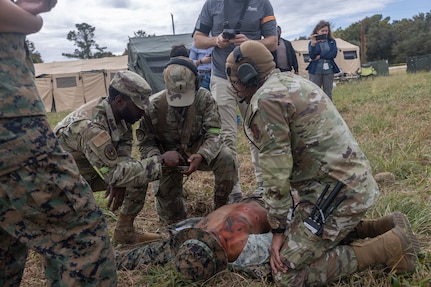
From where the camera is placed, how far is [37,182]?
1581mm

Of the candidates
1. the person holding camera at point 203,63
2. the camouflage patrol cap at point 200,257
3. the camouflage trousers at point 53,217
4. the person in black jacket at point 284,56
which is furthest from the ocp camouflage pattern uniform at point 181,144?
the person holding camera at point 203,63

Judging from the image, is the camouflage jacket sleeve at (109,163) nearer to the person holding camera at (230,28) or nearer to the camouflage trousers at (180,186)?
the camouflage trousers at (180,186)

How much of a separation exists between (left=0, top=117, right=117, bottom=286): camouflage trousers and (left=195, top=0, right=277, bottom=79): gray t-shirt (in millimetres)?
2296

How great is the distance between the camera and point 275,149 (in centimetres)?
212

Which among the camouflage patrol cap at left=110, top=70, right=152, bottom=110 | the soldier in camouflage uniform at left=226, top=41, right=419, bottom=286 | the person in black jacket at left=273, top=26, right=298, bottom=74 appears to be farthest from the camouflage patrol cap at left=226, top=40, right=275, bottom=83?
the person in black jacket at left=273, top=26, right=298, bottom=74

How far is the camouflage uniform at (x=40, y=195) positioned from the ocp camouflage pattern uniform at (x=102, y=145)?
84 centimetres

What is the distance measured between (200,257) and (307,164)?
0.79m

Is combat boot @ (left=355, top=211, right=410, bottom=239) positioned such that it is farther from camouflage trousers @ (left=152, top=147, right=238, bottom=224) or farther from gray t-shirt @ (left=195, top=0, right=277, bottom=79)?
gray t-shirt @ (left=195, top=0, right=277, bottom=79)

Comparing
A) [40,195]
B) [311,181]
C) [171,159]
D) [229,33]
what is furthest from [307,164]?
[229,33]

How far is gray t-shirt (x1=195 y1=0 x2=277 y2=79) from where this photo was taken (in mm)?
3693

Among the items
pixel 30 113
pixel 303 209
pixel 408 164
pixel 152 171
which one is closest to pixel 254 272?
pixel 303 209

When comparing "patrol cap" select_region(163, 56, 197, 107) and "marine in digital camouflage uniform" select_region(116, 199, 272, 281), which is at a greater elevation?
"patrol cap" select_region(163, 56, 197, 107)

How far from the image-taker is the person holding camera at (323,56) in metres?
6.69

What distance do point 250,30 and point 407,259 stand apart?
2374mm
